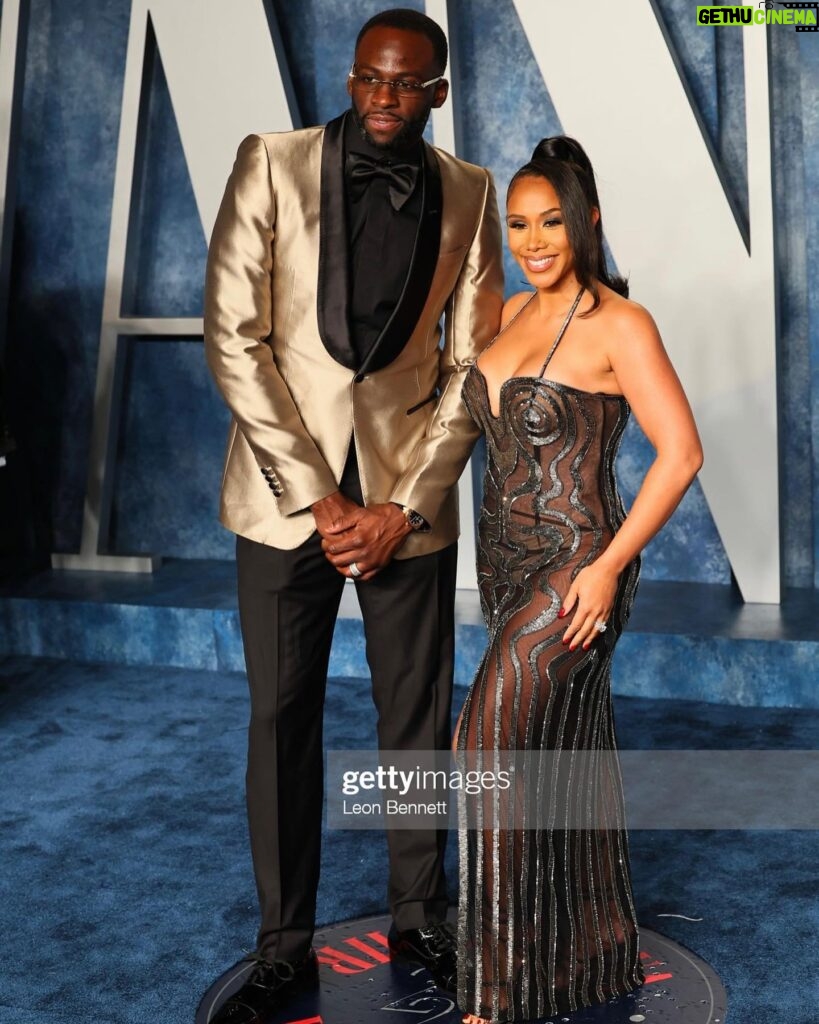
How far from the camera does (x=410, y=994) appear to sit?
2676 mm

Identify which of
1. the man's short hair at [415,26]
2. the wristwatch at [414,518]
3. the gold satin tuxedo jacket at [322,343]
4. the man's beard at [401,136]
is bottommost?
the wristwatch at [414,518]

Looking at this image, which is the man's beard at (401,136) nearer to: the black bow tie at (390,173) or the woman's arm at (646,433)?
the black bow tie at (390,173)

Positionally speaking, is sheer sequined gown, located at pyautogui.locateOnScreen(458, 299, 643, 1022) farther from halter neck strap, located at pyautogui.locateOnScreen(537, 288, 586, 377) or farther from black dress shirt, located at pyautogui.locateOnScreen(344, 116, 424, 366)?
black dress shirt, located at pyautogui.locateOnScreen(344, 116, 424, 366)

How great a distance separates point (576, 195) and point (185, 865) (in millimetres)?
1934

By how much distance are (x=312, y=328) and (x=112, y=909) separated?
1.46 meters

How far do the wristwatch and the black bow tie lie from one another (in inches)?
22.7

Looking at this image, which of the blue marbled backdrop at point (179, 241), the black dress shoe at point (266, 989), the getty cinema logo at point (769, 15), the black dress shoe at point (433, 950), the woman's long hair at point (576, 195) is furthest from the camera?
the blue marbled backdrop at point (179, 241)

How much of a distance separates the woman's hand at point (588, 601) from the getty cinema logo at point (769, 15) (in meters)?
2.93

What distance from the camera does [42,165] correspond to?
18.7 feet

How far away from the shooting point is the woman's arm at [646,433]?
236 cm

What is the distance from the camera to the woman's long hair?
2.35 metres

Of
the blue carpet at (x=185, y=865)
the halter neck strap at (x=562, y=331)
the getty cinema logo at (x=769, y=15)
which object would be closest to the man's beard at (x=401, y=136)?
the halter neck strap at (x=562, y=331)

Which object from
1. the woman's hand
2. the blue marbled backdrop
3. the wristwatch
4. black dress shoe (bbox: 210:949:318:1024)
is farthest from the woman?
the blue marbled backdrop

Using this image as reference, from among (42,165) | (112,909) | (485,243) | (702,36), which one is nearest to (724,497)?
(702,36)
